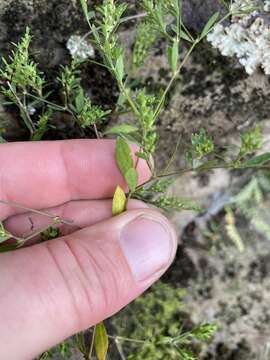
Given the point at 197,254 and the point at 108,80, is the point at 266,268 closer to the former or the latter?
the point at 197,254

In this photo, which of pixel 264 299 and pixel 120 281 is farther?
pixel 264 299

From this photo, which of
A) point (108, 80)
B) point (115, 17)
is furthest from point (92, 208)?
point (115, 17)

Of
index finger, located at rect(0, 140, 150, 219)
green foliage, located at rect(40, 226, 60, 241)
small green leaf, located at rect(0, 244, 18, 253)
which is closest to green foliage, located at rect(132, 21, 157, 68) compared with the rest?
index finger, located at rect(0, 140, 150, 219)

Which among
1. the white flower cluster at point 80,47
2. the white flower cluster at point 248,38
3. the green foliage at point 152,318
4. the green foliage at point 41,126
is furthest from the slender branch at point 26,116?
the green foliage at point 152,318

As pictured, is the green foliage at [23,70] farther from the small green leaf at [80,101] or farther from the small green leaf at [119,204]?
the small green leaf at [119,204]

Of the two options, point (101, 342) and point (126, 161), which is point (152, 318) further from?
point (126, 161)

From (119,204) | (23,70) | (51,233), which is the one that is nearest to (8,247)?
(51,233)
